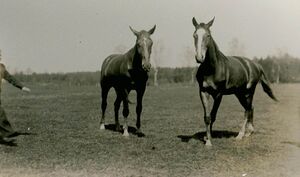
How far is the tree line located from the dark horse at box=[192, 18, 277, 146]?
53094 millimetres

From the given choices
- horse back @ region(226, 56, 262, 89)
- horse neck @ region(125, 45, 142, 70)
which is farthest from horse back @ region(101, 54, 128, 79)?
horse back @ region(226, 56, 262, 89)

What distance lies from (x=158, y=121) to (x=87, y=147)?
6.59 metres

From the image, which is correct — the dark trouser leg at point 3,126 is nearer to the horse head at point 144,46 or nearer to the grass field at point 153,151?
the grass field at point 153,151

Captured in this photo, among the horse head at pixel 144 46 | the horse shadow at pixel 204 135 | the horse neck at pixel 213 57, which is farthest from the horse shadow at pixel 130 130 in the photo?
the horse neck at pixel 213 57

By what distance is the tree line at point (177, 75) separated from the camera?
7000cm

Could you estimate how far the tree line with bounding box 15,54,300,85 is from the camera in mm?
70000

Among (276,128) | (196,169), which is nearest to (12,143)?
(196,169)

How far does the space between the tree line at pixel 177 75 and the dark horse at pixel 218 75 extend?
5309cm

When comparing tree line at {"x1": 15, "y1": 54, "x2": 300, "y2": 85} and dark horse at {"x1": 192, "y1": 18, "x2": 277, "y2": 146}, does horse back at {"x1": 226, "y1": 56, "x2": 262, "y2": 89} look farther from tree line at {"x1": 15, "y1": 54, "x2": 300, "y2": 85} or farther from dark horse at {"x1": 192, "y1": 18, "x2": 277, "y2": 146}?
tree line at {"x1": 15, "y1": 54, "x2": 300, "y2": 85}

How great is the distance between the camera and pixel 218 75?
40.7ft

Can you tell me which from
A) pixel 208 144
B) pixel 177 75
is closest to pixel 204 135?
pixel 208 144

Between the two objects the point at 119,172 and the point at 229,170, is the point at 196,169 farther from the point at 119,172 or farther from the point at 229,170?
the point at 119,172

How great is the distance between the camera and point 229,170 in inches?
378

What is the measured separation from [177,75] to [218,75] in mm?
79207
